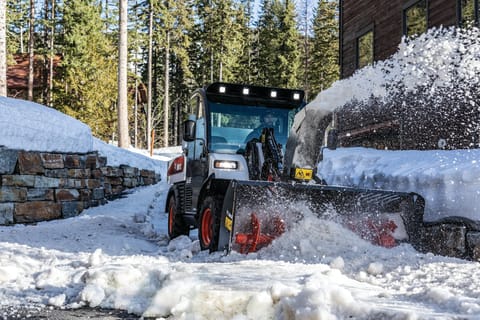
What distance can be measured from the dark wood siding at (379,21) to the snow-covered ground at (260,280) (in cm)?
687

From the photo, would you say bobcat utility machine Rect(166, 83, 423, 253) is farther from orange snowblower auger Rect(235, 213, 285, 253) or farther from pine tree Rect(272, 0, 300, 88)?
pine tree Rect(272, 0, 300, 88)

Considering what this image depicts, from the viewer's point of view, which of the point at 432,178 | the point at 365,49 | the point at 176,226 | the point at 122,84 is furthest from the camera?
the point at 365,49

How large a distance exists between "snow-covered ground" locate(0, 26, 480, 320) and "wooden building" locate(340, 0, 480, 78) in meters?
6.26

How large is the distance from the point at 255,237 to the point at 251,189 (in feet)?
1.84

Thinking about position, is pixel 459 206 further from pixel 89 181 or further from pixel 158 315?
pixel 89 181

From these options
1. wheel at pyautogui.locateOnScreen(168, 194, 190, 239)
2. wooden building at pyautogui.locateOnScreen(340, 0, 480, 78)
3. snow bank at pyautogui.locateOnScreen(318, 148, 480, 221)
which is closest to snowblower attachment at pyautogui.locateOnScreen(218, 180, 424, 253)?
snow bank at pyautogui.locateOnScreen(318, 148, 480, 221)

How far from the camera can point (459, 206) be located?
684cm

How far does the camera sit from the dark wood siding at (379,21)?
45.1ft

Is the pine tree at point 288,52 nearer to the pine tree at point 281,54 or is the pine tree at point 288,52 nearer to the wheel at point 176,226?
the pine tree at point 281,54

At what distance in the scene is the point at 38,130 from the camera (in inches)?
395

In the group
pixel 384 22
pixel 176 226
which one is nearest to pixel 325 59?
pixel 384 22

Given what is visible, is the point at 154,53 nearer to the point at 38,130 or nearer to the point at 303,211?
the point at 38,130

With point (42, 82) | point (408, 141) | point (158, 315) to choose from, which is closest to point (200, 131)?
point (158, 315)

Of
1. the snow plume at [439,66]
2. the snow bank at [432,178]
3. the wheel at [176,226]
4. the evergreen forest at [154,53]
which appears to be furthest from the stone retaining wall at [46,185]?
the evergreen forest at [154,53]
